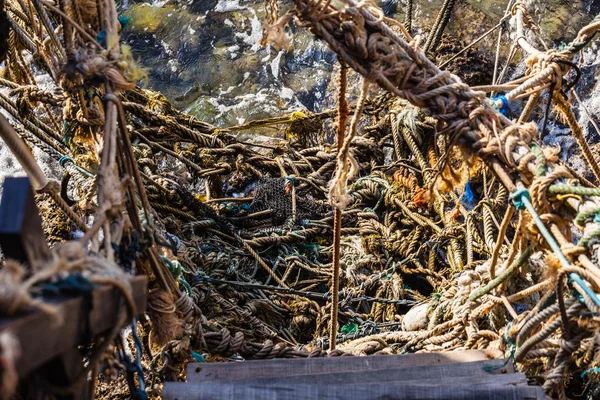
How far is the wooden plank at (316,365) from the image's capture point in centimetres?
161

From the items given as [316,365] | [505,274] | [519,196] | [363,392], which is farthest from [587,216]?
[316,365]

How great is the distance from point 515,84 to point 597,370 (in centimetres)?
100

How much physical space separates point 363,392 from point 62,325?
0.73 metres

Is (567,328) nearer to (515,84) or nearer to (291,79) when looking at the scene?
(515,84)

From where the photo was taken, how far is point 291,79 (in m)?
6.72

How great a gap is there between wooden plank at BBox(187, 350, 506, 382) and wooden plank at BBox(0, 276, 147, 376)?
571mm

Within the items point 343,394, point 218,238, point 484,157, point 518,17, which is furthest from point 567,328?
point 218,238

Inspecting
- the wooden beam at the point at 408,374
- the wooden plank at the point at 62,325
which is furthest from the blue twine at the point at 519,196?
the wooden plank at the point at 62,325

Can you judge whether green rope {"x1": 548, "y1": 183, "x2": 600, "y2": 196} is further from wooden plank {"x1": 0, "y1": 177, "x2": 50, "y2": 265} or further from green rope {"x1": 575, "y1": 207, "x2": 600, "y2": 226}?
wooden plank {"x1": 0, "y1": 177, "x2": 50, "y2": 265}

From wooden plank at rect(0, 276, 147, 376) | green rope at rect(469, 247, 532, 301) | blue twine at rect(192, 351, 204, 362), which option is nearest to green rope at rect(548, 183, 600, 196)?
green rope at rect(469, 247, 532, 301)

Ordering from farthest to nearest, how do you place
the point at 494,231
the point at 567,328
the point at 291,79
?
the point at 291,79
the point at 494,231
the point at 567,328

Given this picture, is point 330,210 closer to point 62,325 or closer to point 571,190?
point 571,190

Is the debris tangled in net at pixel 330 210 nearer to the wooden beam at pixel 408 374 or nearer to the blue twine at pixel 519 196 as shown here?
the blue twine at pixel 519 196

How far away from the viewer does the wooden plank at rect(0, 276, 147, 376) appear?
774 mm
